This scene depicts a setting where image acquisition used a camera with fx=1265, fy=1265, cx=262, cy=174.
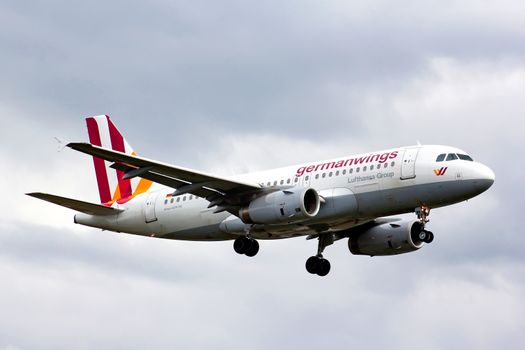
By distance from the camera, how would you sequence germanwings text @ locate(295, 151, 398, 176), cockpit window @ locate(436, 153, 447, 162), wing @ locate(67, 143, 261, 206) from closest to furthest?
wing @ locate(67, 143, 261, 206) → cockpit window @ locate(436, 153, 447, 162) → germanwings text @ locate(295, 151, 398, 176)

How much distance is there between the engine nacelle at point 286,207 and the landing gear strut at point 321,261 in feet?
22.0

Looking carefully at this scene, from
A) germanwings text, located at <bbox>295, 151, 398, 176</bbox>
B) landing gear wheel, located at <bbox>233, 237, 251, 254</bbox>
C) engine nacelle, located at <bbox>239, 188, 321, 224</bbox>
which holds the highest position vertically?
germanwings text, located at <bbox>295, 151, 398, 176</bbox>

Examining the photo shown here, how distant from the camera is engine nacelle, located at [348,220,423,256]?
202 feet

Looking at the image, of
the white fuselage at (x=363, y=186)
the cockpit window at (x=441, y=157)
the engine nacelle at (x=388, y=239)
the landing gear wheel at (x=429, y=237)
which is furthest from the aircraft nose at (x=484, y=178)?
the engine nacelle at (x=388, y=239)

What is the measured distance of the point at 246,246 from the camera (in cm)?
5797

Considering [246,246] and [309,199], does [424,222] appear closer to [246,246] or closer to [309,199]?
[309,199]

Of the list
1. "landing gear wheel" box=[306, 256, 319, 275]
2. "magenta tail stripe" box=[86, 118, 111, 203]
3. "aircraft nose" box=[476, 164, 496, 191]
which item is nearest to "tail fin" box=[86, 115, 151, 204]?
"magenta tail stripe" box=[86, 118, 111, 203]

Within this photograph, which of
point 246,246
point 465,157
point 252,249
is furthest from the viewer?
point 252,249

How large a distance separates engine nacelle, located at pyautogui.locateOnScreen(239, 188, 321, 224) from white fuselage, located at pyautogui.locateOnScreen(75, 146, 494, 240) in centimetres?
71

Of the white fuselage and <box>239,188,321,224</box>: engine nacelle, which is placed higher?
the white fuselage

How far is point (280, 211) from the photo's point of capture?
5519cm

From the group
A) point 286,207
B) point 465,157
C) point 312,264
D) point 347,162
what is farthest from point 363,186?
point 312,264

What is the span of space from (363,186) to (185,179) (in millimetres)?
7888

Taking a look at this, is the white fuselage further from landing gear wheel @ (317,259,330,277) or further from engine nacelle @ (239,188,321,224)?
landing gear wheel @ (317,259,330,277)
